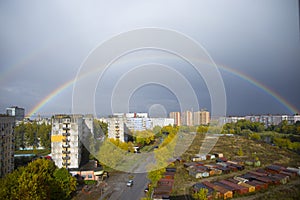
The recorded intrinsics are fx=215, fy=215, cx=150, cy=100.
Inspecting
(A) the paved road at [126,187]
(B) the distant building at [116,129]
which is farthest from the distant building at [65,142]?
(B) the distant building at [116,129]

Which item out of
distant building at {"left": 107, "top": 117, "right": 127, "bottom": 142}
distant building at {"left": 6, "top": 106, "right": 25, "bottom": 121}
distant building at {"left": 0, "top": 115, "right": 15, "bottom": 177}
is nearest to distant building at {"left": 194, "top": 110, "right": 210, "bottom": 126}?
distant building at {"left": 107, "top": 117, "right": 127, "bottom": 142}

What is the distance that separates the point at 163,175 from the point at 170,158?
7.23 ft

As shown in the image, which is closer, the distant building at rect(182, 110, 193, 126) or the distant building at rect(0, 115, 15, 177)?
the distant building at rect(0, 115, 15, 177)

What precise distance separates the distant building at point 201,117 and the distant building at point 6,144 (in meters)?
20.6

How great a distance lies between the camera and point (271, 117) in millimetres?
22484

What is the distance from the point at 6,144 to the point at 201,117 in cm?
2169

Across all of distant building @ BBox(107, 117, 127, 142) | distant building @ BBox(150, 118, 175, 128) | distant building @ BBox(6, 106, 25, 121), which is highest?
distant building @ BBox(6, 106, 25, 121)

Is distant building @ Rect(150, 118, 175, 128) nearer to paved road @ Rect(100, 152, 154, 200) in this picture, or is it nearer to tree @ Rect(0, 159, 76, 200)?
paved road @ Rect(100, 152, 154, 200)

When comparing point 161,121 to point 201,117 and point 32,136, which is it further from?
point 32,136

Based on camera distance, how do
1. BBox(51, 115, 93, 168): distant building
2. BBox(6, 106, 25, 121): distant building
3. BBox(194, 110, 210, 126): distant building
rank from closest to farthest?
BBox(51, 115, 93, 168): distant building, BBox(6, 106, 25, 121): distant building, BBox(194, 110, 210, 126): distant building

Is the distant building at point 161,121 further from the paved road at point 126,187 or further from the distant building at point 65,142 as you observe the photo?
the distant building at point 65,142

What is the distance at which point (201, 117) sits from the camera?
24.9 m

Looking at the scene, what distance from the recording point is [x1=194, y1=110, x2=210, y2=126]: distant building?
80.6ft

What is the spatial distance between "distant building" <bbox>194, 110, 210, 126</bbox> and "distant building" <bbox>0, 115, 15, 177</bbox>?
20.6m
